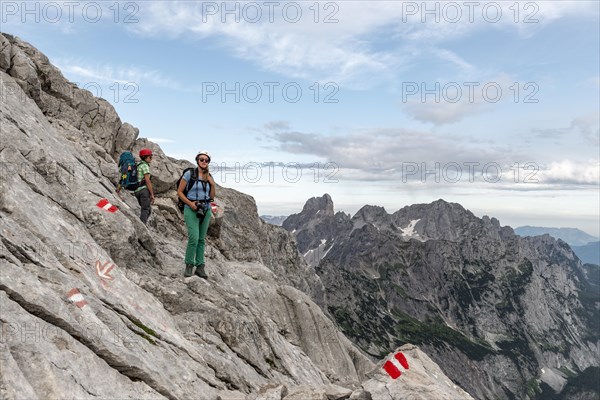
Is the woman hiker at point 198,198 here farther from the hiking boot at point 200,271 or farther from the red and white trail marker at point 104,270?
the red and white trail marker at point 104,270

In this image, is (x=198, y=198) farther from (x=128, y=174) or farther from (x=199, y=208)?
(x=128, y=174)

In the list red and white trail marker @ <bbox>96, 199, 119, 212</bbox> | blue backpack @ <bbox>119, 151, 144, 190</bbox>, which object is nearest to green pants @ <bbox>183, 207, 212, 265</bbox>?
red and white trail marker @ <bbox>96, 199, 119, 212</bbox>

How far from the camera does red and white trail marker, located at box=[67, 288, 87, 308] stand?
1362cm

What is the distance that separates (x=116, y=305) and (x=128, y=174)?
554 inches

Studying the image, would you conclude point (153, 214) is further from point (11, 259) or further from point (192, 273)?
point (11, 259)

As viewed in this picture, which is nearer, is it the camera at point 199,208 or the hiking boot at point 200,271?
the camera at point 199,208

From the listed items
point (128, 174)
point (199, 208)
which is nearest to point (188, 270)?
point (199, 208)

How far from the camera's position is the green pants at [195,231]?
20944 millimetres

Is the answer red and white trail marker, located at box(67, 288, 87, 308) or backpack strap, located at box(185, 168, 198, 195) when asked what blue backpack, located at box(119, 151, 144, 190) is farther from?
red and white trail marker, located at box(67, 288, 87, 308)

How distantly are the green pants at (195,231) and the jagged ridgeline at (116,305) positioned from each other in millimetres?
1259

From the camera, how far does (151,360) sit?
14.0 meters

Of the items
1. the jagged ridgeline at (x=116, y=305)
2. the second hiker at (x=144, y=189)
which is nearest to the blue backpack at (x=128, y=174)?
the second hiker at (x=144, y=189)

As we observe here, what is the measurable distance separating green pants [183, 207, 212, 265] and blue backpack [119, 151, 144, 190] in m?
7.59

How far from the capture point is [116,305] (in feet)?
52.5
